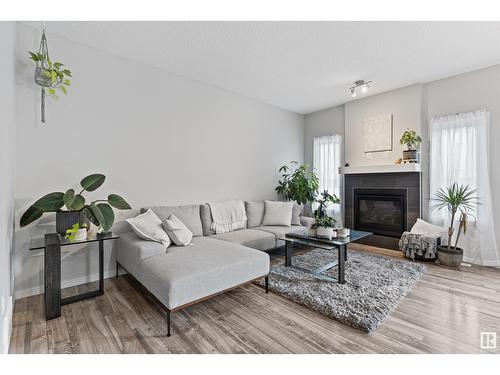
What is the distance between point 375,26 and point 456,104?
219 cm

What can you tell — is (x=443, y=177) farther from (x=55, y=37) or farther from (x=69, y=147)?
(x=55, y=37)

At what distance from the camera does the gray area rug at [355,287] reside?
1984mm

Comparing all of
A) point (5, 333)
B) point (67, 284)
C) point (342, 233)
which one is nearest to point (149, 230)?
point (67, 284)

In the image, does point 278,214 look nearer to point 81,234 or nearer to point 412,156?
point 412,156

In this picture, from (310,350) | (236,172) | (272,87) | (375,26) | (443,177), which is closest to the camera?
(310,350)

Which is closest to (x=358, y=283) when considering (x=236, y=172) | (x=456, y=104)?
(x=236, y=172)

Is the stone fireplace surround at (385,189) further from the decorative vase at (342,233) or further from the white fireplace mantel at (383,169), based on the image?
the decorative vase at (342,233)

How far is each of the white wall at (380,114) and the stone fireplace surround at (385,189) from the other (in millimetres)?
270

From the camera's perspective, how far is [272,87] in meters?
3.94

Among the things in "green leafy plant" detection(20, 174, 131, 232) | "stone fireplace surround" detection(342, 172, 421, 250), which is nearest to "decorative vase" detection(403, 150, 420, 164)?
"stone fireplace surround" detection(342, 172, 421, 250)

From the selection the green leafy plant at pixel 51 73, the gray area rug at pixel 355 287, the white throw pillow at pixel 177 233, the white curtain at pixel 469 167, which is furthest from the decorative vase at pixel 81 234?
the white curtain at pixel 469 167

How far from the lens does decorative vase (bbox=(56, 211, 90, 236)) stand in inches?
85.7

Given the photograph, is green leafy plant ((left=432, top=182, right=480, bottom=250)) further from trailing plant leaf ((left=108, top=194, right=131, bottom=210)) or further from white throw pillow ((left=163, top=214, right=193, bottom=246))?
trailing plant leaf ((left=108, top=194, right=131, bottom=210))

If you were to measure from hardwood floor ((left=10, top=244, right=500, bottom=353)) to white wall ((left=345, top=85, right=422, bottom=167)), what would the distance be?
8.18 ft
